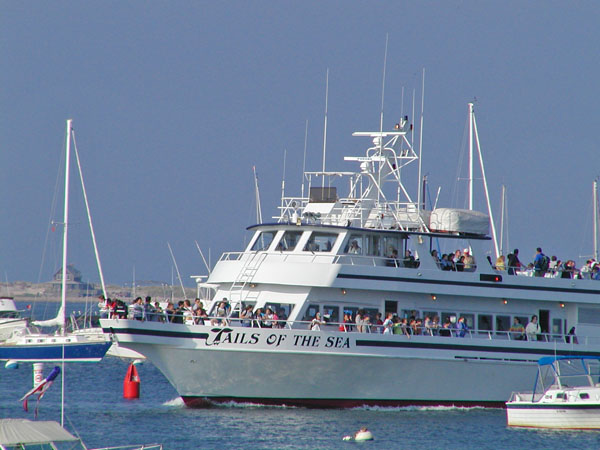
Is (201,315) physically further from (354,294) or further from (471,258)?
(471,258)

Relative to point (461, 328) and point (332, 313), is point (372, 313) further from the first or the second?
point (461, 328)

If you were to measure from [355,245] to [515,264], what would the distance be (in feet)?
19.0

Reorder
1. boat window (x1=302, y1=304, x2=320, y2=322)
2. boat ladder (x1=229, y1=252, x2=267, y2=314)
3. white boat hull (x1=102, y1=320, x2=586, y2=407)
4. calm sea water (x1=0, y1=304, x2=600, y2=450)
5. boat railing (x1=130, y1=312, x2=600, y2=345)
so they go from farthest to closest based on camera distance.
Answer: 1. boat ladder (x1=229, y1=252, x2=267, y2=314)
2. boat window (x1=302, y1=304, x2=320, y2=322)
3. boat railing (x1=130, y1=312, x2=600, y2=345)
4. white boat hull (x1=102, y1=320, x2=586, y2=407)
5. calm sea water (x1=0, y1=304, x2=600, y2=450)

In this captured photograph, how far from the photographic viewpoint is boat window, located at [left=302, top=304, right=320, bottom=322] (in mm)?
32719

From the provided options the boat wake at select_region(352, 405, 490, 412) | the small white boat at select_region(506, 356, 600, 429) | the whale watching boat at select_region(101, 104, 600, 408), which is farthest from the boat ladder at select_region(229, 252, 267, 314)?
the small white boat at select_region(506, 356, 600, 429)

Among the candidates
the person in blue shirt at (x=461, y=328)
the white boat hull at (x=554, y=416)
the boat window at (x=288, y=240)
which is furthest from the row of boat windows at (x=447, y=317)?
the white boat hull at (x=554, y=416)

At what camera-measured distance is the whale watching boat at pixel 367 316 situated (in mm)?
31812

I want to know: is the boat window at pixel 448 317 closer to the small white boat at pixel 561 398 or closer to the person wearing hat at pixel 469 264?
the person wearing hat at pixel 469 264

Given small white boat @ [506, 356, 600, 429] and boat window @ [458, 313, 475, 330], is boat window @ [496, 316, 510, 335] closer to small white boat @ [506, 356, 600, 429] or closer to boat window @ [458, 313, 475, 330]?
boat window @ [458, 313, 475, 330]

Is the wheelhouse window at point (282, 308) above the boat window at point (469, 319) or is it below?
above

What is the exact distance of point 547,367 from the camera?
32.9 meters

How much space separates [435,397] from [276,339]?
576 centimetres

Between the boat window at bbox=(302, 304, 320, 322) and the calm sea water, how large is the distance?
107 inches

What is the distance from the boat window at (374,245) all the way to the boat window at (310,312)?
2.62 m
